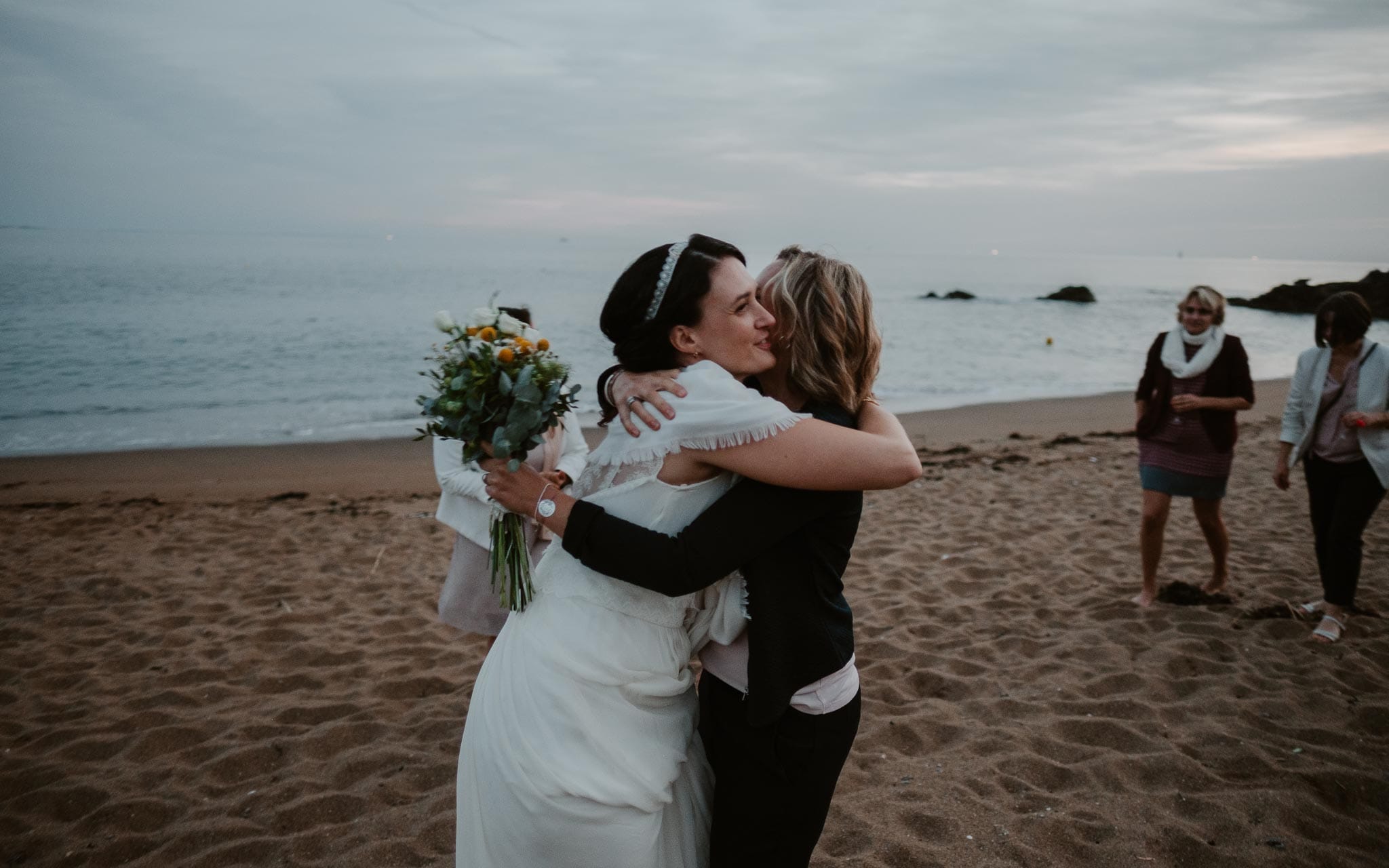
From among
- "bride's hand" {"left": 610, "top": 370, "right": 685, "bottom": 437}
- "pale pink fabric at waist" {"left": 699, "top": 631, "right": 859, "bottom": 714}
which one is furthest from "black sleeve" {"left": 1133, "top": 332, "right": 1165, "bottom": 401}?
"bride's hand" {"left": 610, "top": 370, "right": 685, "bottom": 437}

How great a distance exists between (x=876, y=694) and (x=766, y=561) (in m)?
3.14

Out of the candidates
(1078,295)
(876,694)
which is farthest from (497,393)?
(1078,295)

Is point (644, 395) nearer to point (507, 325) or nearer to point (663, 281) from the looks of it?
point (663, 281)

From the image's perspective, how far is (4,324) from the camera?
24.9 m

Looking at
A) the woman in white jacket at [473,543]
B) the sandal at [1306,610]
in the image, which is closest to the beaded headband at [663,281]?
the woman in white jacket at [473,543]

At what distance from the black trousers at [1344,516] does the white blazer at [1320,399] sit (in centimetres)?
11

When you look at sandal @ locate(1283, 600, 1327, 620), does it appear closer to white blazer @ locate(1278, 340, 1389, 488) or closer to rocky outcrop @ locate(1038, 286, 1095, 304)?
white blazer @ locate(1278, 340, 1389, 488)

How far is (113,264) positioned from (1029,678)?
209 ft

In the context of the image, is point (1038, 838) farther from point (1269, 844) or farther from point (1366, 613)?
point (1366, 613)

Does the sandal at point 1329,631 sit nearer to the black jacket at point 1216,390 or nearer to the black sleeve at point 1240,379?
the black jacket at point 1216,390

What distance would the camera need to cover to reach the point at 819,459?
1779 mm

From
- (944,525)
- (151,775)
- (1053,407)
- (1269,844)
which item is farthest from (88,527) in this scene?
(1053,407)

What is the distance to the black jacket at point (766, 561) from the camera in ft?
5.77

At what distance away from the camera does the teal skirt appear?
5.54 meters
